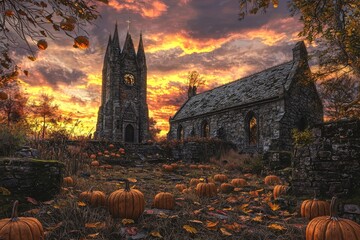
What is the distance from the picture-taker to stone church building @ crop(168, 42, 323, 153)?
1925 cm

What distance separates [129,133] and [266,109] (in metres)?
22.7

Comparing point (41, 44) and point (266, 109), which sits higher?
point (266, 109)

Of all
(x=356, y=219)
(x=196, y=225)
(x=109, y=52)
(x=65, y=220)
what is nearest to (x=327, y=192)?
(x=356, y=219)

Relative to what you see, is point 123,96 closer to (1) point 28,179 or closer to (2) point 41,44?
(1) point 28,179

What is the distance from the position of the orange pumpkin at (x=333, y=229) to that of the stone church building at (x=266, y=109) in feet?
46.3

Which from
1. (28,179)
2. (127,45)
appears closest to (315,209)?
(28,179)

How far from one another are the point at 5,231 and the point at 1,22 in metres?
2.79

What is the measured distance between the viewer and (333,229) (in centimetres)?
352

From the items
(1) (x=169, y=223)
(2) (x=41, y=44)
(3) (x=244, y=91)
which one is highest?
(3) (x=244, y=91)

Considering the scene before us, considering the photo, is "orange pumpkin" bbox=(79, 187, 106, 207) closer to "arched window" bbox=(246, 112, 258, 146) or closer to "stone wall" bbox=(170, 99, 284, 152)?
"stone wall" bbox=(170, 99, 284, 152)

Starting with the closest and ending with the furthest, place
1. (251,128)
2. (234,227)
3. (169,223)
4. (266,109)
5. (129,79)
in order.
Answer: (169,223) < (234,227) < (266,109) < (251,128) < (129,79)

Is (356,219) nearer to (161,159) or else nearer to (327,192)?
(327,192)

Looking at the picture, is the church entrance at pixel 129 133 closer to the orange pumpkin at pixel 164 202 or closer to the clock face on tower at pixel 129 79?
the clock face on tower at pixel 129 79

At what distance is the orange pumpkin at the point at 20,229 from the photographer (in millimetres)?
3086
